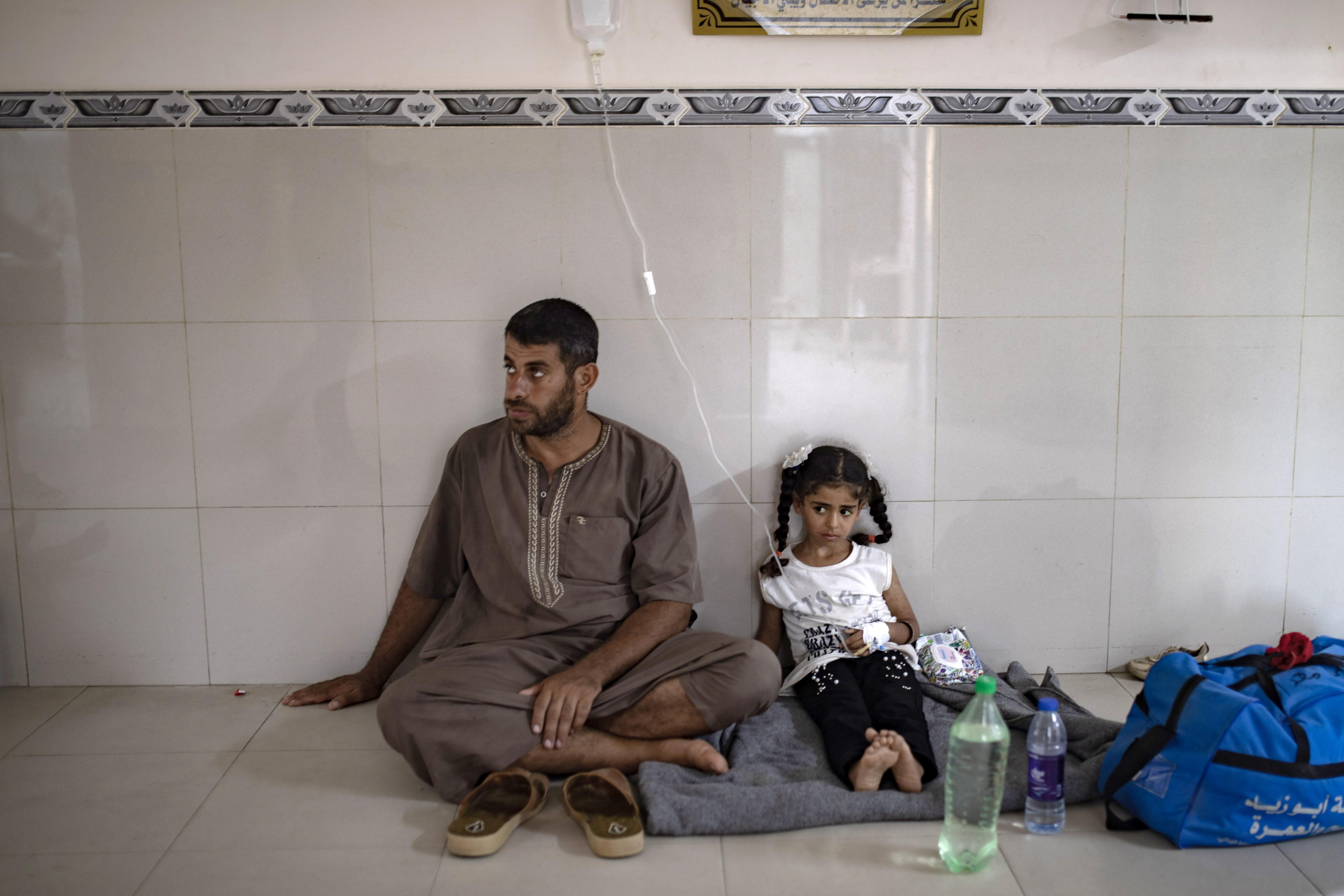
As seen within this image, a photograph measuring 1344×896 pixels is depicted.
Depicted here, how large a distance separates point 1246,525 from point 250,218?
9.30 ft

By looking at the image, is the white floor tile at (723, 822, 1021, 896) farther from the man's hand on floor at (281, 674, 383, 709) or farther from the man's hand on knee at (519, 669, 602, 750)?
the man's hand on floor at (281, 674, 383, 709)

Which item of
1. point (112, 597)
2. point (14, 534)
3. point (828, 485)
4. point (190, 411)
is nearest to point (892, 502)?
point (828, 485)

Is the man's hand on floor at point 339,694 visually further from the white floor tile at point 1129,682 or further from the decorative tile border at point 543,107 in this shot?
the white floor tile at point 1129,682

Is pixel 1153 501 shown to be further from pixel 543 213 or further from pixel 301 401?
pixel 301 401

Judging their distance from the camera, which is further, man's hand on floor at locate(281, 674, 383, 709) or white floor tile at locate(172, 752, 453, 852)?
man's hand on floor at locate(281, 674, 383, 709)

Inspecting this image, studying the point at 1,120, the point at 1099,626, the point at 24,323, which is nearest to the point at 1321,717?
the point at 1099,626

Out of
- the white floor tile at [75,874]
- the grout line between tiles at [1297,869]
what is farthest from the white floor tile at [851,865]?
the white floor tile at [75,874]

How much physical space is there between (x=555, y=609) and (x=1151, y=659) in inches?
66.6

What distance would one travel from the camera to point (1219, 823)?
5.79ft

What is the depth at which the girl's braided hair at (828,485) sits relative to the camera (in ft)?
7.91

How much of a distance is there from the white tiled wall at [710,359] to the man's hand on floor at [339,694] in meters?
0.13

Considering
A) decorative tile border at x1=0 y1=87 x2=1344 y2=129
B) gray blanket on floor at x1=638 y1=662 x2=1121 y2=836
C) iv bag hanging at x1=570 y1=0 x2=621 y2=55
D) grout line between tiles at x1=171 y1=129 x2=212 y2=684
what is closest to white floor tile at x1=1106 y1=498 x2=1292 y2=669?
gray blanket on floor at x1=638 y1=662 x2=1121 y2=836

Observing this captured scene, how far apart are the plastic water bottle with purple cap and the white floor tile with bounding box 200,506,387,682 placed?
5.61 feet

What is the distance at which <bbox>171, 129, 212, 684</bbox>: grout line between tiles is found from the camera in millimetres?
2467
